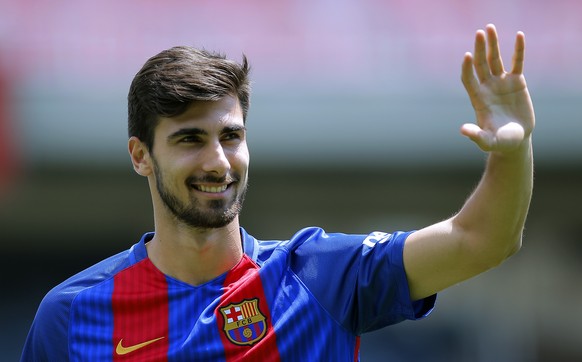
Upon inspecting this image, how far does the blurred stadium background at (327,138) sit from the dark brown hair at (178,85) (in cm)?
667

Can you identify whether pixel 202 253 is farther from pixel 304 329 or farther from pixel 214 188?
pixel 304 329

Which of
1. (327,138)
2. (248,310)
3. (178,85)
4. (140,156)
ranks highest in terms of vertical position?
(178,85)

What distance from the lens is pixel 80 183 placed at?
11.9 metres

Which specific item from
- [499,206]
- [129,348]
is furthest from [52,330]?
[499,206]

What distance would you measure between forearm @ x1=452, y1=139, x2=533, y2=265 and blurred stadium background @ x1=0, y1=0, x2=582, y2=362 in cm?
745

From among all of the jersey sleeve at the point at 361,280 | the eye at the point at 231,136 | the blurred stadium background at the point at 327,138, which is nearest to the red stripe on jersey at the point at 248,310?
the jersey sleeve at the point at 361,280

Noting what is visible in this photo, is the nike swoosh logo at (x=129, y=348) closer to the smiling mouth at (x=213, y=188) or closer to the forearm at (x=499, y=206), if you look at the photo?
the smiling mouth at (x=213, y=188)

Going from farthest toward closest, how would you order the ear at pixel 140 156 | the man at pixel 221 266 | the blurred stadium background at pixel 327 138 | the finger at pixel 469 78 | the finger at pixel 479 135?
1. the blurred stadium background at pixel 327 138
2. the ear at pixel 140 156
3. the man at pixel 221 266
4. the finger at pixel 469 78
5. the finger at pixel 479 135

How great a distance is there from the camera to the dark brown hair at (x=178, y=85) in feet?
10.9

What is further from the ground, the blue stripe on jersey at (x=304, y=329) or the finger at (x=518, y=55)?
the finger at (x=518, y=55)

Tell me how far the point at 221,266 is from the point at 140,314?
311mm

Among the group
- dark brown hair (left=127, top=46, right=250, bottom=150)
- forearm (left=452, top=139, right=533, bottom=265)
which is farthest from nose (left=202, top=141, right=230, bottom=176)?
forearm (left=452, top=139, right=533, bottom=265)

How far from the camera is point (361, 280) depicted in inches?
123

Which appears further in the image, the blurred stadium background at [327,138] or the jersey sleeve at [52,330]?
the blurred stadium background at [327,138]
